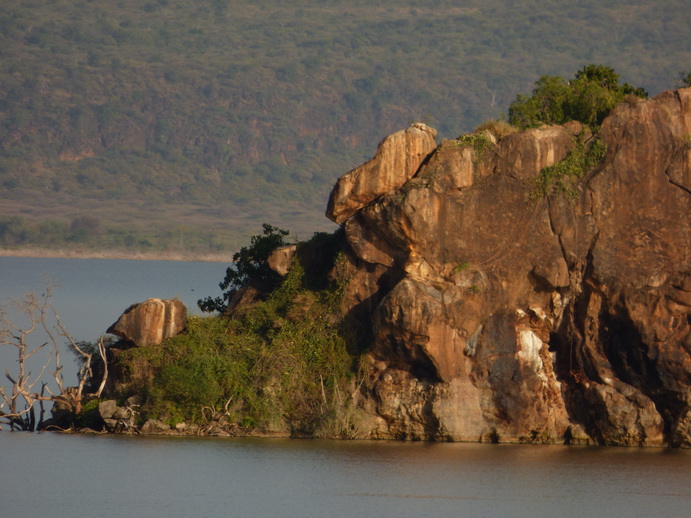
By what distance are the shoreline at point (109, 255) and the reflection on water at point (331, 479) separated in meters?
132

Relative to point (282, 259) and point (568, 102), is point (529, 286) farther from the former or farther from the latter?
point (282, 259)

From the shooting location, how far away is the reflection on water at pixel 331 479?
26500 millimetres

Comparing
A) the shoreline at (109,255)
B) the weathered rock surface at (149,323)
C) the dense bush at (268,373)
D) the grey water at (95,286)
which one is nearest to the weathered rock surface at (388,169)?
the dense bush at (268,373)

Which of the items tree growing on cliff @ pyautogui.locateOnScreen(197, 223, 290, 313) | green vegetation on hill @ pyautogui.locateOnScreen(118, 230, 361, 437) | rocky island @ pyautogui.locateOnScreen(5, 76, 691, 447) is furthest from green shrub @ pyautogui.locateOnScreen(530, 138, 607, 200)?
tree growing on cliff @ pyautogui.locateOnScreen(197, 223, 290, 313)

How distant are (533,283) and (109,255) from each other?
138 m

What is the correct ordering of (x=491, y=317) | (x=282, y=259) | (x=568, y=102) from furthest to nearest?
(x=568, y=102) → (x=282, y=259) → (x=491, y=317)

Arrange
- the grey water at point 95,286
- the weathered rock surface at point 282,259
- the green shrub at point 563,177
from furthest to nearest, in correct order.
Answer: the grey water at point 95,286, the weathered rock surface at point 282,259, the green shrub at point 563,177

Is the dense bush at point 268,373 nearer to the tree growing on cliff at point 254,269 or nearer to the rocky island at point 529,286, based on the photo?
the rocky island at point 529,286

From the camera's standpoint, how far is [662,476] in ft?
94.7

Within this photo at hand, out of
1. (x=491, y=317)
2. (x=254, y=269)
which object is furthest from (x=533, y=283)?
(x=254, y=269)

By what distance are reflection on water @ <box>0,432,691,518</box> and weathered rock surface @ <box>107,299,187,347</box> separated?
2775 mm

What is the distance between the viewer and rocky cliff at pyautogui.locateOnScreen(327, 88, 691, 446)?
31578 mm

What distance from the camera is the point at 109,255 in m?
166

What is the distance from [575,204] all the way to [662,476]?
22.9 feet
